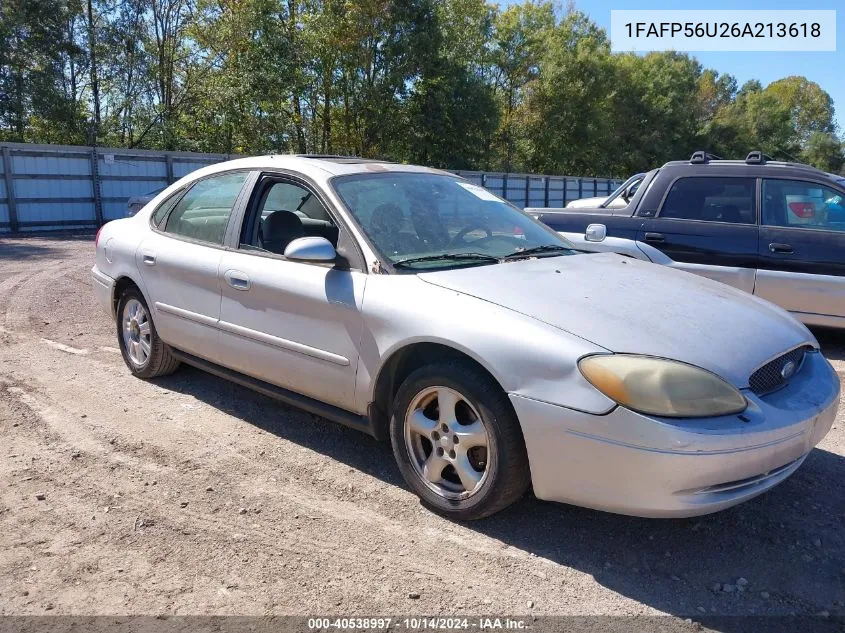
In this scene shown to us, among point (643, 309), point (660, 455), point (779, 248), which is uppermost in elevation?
point (779, 248)

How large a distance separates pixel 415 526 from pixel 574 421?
3.05 feet

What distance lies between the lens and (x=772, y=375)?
305 centimetres

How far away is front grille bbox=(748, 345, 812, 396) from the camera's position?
9.67ft

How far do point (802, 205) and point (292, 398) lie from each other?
505cm

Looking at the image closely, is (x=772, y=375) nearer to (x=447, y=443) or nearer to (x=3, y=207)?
(x=447, y=443)

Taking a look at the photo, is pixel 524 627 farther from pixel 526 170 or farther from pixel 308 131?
pixel 526 170

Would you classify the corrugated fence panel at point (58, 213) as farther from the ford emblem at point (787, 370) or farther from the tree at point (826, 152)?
the tree at point (826, 152)

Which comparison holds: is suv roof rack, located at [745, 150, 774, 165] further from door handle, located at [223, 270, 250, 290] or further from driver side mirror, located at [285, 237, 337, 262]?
door handle, located at [223, 270, 250, 290]

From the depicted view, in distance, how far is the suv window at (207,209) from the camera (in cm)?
450

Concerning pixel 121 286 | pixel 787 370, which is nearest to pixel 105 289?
pixel 121 286

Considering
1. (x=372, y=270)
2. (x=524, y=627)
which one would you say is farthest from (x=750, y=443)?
(x=372, y=270)

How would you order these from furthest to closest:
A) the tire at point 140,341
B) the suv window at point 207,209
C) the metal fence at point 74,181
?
the metal fence at point 74,181 → the tire at point 140,341 → the suv window at point 207,209

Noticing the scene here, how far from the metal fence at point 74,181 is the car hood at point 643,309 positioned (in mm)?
15429

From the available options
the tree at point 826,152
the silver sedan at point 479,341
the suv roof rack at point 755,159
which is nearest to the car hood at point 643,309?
the silver sedan at point 479,341
